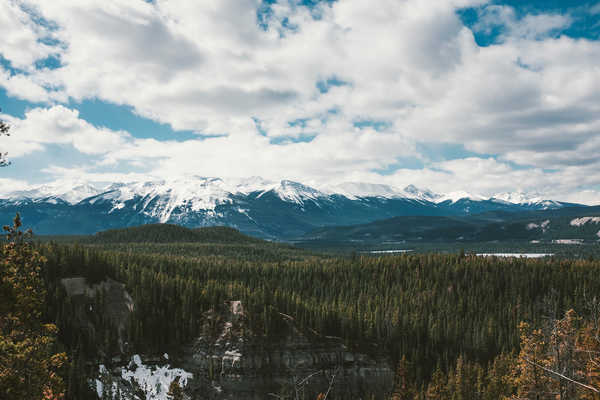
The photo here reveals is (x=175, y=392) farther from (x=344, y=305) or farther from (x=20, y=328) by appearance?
(x=20, y=328)

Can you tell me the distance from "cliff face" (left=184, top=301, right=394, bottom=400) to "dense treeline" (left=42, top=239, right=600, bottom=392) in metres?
4.55

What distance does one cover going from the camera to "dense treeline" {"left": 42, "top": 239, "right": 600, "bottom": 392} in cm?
12525

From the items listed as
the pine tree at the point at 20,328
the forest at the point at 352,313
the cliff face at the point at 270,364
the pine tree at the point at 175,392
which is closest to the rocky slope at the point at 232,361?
the cliff face at the point at 270,364

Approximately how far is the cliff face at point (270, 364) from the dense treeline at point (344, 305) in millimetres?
4547

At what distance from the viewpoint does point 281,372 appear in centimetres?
12069

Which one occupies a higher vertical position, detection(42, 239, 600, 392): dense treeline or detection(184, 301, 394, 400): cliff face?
detection(42, 239, 600, 392): dense treeline

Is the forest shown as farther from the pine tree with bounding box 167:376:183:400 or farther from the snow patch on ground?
the pine tree with bounding box 167:376:183:400

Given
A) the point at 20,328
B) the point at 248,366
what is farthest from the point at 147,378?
the point at 20,328

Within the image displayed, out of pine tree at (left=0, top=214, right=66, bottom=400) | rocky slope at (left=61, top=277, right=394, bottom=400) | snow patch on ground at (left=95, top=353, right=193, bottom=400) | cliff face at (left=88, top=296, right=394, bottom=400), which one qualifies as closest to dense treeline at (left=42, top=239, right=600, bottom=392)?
rocky slope at (left=61, top=277, right=394, bottom=400)

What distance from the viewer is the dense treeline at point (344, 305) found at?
12525cm

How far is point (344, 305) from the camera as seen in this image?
15800 cm

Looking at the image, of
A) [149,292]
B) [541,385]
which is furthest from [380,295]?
[541,385]

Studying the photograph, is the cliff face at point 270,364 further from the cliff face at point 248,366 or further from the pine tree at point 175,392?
the pine tree at point 175,392

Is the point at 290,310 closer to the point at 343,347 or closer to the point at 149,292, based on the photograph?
the point at 343,347
